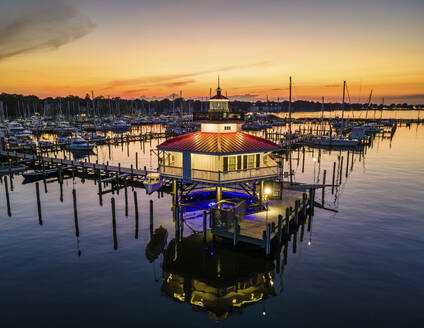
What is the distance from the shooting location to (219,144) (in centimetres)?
2969

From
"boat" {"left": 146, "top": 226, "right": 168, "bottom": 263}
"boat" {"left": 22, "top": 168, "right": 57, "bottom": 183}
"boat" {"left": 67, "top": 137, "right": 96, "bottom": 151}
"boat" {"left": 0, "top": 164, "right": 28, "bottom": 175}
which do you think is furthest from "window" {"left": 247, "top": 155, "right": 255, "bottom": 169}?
"boat" {"left": 67, "top": 137, "right": 96, "bottom": 151}

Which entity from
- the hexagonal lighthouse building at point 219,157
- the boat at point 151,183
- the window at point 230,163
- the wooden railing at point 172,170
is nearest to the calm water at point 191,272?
the boat at point 151,183

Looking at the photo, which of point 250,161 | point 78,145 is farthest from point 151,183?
point 78,145

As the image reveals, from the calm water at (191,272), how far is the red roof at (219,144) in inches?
Answer: 350

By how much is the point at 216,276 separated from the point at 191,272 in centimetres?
212

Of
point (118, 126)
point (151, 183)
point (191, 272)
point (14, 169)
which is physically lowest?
point (191, 272)

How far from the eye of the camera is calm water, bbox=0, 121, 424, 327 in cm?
1931

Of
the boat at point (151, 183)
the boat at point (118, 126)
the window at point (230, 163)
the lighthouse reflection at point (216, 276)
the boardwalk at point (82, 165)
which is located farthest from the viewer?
the boat at point (118, 126)

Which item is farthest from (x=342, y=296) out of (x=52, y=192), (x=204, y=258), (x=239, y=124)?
(x=52, y=192)

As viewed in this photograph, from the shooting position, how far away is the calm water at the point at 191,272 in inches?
760

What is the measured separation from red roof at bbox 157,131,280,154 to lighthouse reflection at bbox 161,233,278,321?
9.04m

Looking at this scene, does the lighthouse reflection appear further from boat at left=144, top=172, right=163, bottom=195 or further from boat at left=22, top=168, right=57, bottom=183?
boat at left=22, top=168, right=57, bottom=183

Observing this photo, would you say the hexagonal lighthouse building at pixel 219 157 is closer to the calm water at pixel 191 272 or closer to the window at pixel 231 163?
the window at pixel 231 163

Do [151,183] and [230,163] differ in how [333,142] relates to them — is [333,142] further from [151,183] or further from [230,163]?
[230,163]
